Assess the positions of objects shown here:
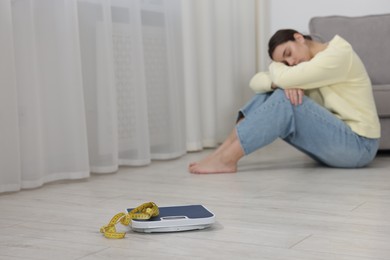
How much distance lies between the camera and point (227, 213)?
212 cm

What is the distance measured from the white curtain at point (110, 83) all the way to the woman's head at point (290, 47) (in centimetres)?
63

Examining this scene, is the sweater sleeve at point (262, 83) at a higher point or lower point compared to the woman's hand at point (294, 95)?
higher

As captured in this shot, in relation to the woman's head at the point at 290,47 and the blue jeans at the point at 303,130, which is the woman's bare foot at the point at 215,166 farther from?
the woman's head at the point at 290,47

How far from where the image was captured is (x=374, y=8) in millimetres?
4188

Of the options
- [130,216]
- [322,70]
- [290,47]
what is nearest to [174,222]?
[130,216]

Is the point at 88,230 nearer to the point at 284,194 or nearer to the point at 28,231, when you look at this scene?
the point at 28,231

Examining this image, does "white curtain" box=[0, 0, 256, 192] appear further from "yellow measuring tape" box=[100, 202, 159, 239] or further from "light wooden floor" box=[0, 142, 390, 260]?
"yellow measuring tape" box=[100, 202, 159, 239]

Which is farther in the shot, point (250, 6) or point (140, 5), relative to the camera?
point (250, 6)

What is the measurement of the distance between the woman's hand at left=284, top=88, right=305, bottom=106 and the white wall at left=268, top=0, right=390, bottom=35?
5.05 ft

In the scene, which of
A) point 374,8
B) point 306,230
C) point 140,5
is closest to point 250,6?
point 374,8

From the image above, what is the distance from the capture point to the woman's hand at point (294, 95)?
2.87m

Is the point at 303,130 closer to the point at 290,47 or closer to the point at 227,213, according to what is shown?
the point at 290,47

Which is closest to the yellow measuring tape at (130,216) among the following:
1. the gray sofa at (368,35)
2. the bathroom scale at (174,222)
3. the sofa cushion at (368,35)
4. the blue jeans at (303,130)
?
the bathroom scale at (174,222)

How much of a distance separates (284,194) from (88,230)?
805 mm
